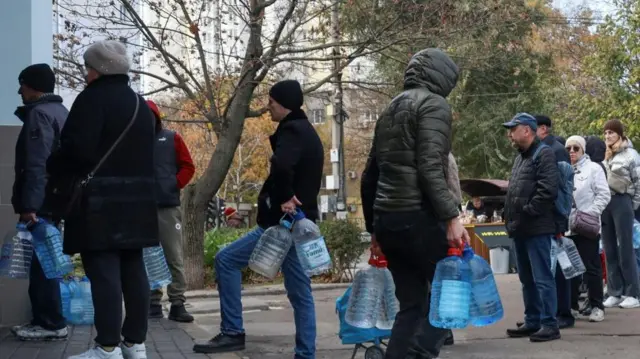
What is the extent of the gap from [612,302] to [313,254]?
5653 millimetres

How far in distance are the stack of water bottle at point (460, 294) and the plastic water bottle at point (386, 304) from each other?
3.51ft

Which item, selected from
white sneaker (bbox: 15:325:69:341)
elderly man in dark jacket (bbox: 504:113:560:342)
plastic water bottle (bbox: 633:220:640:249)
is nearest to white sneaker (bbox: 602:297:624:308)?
plastic water bottle (bbox: 633:220:640:249)

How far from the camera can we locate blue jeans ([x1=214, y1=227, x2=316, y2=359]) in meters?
6.76

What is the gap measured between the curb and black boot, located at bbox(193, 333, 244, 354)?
18.1 feet

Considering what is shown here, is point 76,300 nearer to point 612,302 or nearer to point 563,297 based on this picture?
point 563,297

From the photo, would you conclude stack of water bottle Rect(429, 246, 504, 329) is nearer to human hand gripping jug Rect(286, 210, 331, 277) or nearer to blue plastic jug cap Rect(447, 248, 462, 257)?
blue plastic jug cap Rect(447, 248, 462, 257)

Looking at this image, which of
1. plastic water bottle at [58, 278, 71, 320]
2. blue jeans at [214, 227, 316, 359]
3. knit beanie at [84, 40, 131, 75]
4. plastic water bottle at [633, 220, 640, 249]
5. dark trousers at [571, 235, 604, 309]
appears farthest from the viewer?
plastic water bottle at [633, 220, 640, 249]

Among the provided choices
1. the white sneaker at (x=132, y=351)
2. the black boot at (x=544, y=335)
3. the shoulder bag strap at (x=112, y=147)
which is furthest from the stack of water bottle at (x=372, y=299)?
the black boot at (x=544, y=335)

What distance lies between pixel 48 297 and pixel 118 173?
2.28 metres

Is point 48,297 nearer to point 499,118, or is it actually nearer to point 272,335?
point 272,335

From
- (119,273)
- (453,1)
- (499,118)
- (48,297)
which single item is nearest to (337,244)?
(453,1)

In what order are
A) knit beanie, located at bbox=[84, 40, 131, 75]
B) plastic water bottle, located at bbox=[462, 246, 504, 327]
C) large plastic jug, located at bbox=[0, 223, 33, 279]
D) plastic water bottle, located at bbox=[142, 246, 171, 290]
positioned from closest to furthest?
plastic water bottle, located at bbox=[462, 246, 504, 327] < knit beanie, located at bbox=[84, 40, 131, 75] < large plastic jug, located at bbox=[0, 223, 33, 279] < plastic water bottle, located at bbox=[142, 246, 171, 290]

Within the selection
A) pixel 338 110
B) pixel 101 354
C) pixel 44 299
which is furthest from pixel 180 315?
pixel 338 110

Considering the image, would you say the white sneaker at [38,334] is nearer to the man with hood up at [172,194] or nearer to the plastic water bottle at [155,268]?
the plastic water bottle at [155,268]
